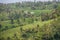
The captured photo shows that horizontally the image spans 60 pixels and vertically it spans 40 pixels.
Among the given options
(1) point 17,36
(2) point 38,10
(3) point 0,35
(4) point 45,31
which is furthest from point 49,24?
(3) point 0,35

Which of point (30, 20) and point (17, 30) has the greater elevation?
point (30, 20)

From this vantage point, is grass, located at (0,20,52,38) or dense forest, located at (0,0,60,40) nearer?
dense forest, located at (0,0,60,40)

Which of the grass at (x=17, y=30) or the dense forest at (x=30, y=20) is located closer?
the dense forest at (x=30, y=20)

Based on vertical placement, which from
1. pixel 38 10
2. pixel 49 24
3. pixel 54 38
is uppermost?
pixel 38 10

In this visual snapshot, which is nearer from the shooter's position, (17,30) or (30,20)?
(17,30)

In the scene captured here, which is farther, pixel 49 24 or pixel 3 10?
pixel 3 10

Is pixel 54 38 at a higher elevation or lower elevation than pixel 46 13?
lower

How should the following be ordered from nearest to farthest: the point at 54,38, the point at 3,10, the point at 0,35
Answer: the point at 54,38, the point at 0,35, the point at 3,10

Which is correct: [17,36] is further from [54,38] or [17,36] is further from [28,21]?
[54,38]
